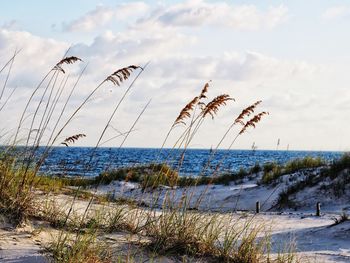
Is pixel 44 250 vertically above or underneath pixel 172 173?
underneath

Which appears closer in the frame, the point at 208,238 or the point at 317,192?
the point at 208,238

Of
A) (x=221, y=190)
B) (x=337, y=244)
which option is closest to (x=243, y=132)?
(x=337, y=244)

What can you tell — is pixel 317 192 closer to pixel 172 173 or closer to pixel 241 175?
pixel 241 175

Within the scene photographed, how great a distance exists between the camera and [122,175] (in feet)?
65.1

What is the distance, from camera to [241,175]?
19.2m

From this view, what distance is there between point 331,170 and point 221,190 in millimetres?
3620

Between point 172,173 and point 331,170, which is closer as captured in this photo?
point 172,173

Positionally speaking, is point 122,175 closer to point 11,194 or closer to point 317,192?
point 317,192

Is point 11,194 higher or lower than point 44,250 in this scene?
higher

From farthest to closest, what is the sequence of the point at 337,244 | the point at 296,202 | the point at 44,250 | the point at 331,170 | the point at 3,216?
the point at 331,170, the point at 296,202, the point at 337,244, the point at 3,216, the point at 44,250

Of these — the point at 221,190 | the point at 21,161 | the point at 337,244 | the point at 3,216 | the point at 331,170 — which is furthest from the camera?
the point at 221,190

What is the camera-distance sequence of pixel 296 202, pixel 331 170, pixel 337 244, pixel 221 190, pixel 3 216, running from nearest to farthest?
pixel 3 216 → pixel 337 244 → pixel 296 202 → pixel 331 170 → pixel 221 190

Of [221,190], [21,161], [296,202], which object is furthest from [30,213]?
[221,190]

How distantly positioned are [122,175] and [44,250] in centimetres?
1564
